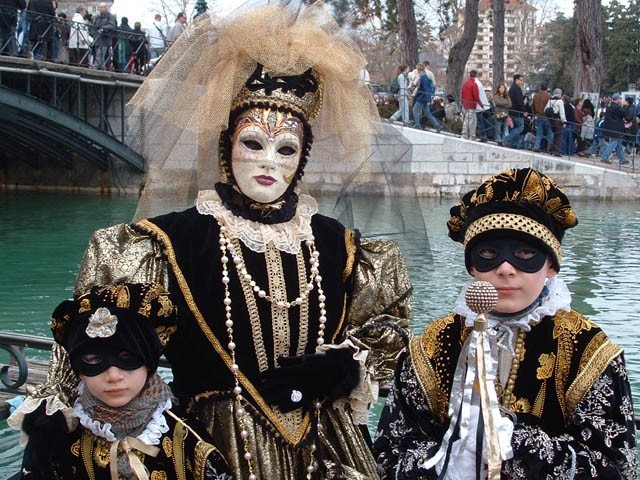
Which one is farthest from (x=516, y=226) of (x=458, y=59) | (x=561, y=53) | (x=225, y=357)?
(x=561, y=53)

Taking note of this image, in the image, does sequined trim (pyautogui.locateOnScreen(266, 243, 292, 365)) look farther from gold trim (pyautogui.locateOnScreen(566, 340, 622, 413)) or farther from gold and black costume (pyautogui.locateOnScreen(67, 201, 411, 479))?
gold trim (pyautogui.locateOnScreen(566, 340, 622, 413))

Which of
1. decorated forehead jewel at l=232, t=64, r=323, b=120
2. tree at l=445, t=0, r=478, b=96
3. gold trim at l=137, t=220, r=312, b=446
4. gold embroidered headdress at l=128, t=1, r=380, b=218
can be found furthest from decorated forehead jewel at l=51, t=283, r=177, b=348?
tree at l=445, t=0, r=478, b=96

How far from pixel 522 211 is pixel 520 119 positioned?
16.4 meters

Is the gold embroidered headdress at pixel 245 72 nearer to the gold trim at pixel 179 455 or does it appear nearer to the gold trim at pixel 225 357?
the gold trim at pixel 225 357

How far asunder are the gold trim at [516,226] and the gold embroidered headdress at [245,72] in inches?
28.9

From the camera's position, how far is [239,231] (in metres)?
2.65

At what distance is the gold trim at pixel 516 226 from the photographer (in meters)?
2.17

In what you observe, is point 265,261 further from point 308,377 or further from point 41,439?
point 41,439

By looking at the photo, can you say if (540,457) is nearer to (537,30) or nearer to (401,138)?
(401,138)

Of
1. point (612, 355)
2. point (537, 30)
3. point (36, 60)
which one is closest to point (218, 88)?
point (612, 355)

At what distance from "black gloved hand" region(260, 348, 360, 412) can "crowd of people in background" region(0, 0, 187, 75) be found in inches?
483

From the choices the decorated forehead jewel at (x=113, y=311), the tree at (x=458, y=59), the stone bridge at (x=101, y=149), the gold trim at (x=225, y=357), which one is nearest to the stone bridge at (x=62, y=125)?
the stone bridge at (x=101, y=149)

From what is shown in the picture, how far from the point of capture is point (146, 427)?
2.42 m

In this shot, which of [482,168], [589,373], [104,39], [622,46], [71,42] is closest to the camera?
[589,373]
